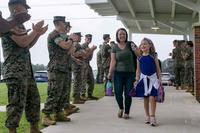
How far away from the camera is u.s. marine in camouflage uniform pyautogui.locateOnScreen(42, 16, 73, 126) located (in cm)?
788

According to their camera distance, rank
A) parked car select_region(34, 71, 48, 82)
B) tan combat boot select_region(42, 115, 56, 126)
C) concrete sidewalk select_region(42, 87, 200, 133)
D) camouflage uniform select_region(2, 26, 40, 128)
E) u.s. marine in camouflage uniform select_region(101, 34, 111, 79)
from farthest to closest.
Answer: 1. parked car select_region(34, 71, 48, 82)
2. u.s. marine in camouflage uniform select_region(101, 34, 111, 79)
3. tan combat boot select_region(42, 115, 56, 126)
4. concrete sidewalk select_region(42, 87, 200, 133)
5. camouflage uniform select_region(2, 26, 40, 128)

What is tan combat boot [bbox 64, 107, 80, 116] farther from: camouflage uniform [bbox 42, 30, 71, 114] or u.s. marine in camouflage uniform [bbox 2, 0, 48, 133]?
u.s. marine in camouflage uniform [bbox 2, 0, 48, 133]

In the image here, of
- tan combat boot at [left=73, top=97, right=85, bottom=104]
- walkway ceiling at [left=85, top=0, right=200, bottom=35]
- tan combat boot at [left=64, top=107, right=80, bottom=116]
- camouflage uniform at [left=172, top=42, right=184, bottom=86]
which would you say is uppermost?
walkway ceiling at [left=85, top=0, right=200, bottom=35]

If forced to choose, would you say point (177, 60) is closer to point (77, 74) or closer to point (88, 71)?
point (88, 71)

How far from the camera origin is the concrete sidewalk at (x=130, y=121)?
7.43 m

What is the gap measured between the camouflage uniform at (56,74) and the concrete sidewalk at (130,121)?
35 centimetres

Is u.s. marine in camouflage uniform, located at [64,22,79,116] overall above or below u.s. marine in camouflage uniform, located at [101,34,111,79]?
below

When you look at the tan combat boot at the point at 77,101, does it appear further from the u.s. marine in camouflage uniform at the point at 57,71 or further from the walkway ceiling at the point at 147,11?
the walkway ceiling at the point at 147,11

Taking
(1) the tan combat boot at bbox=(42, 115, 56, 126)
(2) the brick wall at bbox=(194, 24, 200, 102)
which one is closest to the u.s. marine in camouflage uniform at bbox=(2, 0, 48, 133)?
(1) the tan combat boot at bbox=(42, 115, 56, 126)

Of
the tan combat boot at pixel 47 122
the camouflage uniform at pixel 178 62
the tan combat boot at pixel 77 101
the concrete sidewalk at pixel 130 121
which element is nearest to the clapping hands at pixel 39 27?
the concrete sidewalk at pixel 130 121

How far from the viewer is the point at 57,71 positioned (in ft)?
26.2

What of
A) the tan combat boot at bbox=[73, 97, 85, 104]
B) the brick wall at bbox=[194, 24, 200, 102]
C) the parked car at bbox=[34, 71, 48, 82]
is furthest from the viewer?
the parked car at bbox=[34, 71, 48, 82]

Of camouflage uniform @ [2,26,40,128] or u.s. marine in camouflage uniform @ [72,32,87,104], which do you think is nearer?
camouflage uniform @ [2,26,40,128]

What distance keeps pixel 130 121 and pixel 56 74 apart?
1.63 m
